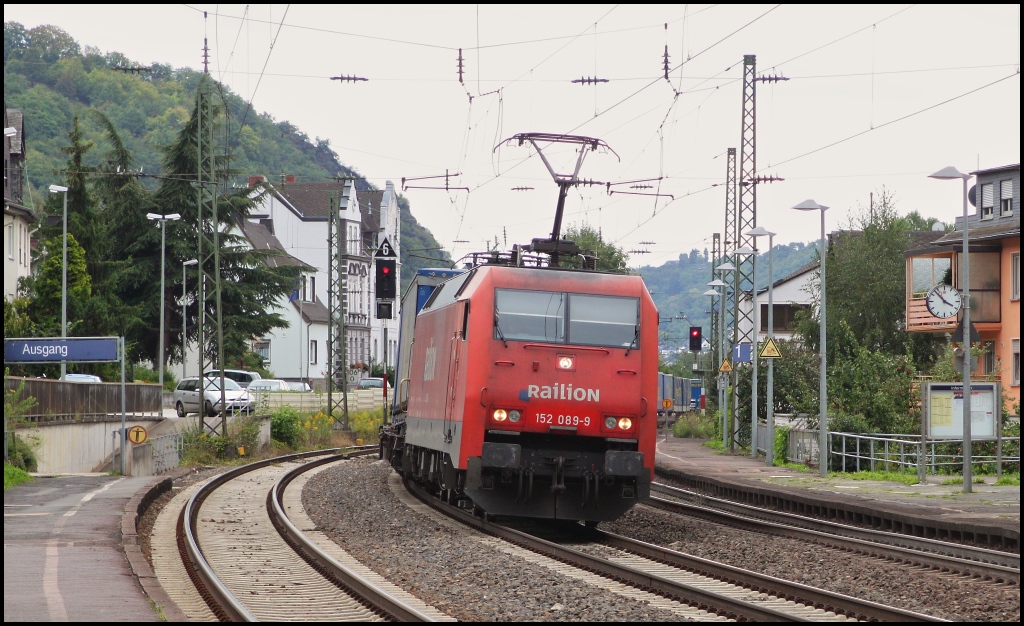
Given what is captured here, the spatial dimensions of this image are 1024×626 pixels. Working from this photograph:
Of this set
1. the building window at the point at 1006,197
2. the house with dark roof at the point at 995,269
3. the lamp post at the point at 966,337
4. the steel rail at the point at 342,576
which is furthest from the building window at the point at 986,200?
the steel rail at the point at 342,576

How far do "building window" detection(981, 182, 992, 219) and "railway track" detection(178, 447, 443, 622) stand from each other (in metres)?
28.6

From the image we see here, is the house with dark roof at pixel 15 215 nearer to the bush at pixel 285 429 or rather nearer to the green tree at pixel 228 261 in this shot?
the green tree at pixel 228 261

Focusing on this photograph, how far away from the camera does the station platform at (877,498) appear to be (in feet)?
51.9

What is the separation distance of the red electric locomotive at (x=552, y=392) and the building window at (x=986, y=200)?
93.7 feet

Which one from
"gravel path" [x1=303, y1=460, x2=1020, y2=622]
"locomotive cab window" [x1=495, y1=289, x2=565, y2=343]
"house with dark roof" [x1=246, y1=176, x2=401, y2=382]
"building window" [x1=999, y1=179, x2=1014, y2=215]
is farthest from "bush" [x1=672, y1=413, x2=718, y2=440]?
"locomotive cab window" [x1=495, y1=289, x2=565, y2=343]

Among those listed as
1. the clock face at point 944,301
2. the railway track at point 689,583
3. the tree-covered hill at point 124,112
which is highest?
the tree-covered hill at point 124,112

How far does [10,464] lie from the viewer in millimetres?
25328

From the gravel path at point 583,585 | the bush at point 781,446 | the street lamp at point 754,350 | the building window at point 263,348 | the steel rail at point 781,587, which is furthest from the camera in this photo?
the building window at point 263,348

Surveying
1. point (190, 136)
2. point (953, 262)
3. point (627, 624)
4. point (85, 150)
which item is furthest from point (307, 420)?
point (627, 624)

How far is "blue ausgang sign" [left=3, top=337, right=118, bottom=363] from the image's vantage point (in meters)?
28.0

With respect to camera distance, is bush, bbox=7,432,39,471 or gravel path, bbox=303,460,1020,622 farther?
bush, bbox=7,432,39,471

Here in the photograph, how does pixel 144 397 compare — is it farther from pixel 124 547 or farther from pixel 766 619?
pixel 766 619

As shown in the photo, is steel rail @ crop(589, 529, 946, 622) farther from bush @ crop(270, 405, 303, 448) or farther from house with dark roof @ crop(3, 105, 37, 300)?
house with dark roof @ crop(3, 105, 37, 300)

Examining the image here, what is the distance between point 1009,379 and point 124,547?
32.7m
